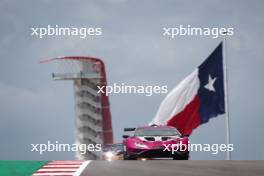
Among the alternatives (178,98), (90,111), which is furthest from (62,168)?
(90,111)

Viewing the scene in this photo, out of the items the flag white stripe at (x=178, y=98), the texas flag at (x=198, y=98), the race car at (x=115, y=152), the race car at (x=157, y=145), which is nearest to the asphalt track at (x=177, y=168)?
the race car at (x=157, y=145)

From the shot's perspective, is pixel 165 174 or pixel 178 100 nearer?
pixel 165 174

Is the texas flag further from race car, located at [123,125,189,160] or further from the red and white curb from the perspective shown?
the red and white curb

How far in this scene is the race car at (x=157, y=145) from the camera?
2262 cm

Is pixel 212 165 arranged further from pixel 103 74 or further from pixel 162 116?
pixel 103 74

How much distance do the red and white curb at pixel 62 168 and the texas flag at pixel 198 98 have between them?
40.7 feet

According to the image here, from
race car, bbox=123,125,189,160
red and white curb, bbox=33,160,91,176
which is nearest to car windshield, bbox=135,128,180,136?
race car, bbox=123,125,189,160

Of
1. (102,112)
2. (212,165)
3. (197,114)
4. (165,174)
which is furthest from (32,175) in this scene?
(102,112)

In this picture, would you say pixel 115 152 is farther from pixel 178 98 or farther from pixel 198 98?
pixel 198 98

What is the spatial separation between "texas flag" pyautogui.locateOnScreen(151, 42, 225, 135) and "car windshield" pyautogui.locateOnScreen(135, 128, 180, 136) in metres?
6.65

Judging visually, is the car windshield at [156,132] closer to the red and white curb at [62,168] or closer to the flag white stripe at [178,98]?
the red and white curb at [62,168]

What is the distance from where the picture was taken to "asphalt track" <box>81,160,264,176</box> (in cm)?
1564

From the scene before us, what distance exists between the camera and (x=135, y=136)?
Answer: 76.1 ft

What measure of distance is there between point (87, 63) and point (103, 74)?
12.6 ft
